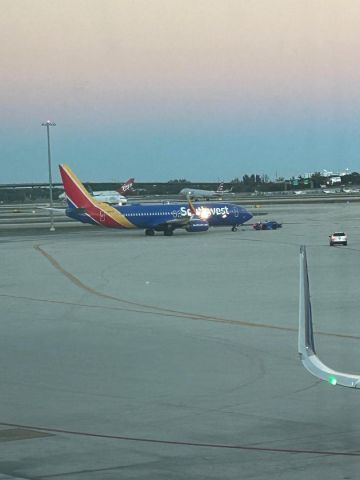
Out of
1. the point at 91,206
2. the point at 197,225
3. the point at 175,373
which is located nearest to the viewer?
the point at 175,373

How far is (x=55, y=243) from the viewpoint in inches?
3187

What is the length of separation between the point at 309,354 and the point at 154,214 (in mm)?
79315

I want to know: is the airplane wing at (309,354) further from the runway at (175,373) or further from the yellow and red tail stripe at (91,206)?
the yellow and red tail stripe at (91,206)

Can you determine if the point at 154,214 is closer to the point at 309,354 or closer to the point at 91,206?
the point at 91,206

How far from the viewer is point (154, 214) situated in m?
91.9

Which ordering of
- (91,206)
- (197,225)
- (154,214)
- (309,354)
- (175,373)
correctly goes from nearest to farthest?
1. (309,354)
2. (175,373)
3. (197,225)
4. (154,214)
5. (91,206)

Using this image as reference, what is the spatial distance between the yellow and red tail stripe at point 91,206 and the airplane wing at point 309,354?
80390mm

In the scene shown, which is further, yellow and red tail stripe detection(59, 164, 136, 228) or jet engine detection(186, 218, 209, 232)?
yellow and red tail stripe detection(59, 164, 136, 228)

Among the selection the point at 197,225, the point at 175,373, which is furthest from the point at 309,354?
the point at 197,225

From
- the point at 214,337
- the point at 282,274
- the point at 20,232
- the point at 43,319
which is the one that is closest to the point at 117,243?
the point at 20,232

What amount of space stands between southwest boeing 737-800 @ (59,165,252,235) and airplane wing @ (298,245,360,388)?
253ft

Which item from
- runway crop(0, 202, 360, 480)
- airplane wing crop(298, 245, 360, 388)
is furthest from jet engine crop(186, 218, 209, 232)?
airplane wing crop(298, 245, 360, 388)

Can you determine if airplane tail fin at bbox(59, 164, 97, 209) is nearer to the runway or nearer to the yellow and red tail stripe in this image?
the yellow and red tail stripe

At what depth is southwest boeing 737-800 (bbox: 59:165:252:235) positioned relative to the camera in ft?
300
